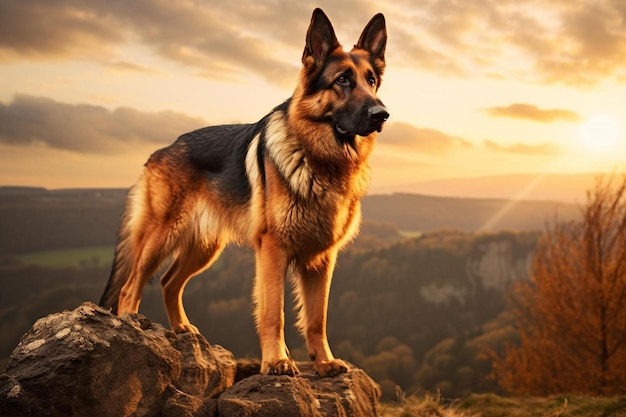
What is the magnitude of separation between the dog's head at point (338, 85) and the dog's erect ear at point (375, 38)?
4.8 inches

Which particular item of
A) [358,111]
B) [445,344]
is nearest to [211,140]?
[358,111]

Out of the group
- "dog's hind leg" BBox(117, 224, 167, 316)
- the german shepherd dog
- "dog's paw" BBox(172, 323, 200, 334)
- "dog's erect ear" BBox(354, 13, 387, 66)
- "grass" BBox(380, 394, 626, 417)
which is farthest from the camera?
"grass" BBox(380, 394, 626, 417)

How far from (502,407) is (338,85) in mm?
6607

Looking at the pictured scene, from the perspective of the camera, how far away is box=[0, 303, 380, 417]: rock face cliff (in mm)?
4320

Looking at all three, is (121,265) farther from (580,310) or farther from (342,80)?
(580,310)

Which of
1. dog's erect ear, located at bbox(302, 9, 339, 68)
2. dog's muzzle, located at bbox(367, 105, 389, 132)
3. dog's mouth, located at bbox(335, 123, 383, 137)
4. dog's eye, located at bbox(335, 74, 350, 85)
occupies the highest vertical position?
dog's erect ear, located at bbox(302, 9, 339, 68)

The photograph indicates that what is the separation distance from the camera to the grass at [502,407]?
26.0ft

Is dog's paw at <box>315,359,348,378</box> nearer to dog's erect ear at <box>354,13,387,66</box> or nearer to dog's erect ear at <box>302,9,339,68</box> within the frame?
dog's erect ear at <box>302,9,339,68</box>

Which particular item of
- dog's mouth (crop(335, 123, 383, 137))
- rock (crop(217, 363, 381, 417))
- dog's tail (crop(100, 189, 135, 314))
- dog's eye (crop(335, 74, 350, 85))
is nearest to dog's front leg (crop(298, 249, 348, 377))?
rock (crop(217, 363, 381, 417))

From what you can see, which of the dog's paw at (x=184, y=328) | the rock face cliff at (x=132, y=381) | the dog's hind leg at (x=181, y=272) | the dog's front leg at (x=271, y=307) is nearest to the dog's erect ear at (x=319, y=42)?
the dog's front leg at (x=271, y=307)

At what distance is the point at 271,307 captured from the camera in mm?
5664

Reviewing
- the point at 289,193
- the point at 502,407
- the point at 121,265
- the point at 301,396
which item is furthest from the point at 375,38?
the point at 502,407

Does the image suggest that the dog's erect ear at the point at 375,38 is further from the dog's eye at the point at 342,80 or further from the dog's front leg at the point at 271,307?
the dog's front leg at the point at 271,307

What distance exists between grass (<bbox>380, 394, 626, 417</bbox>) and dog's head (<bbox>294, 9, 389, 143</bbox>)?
166 inches
